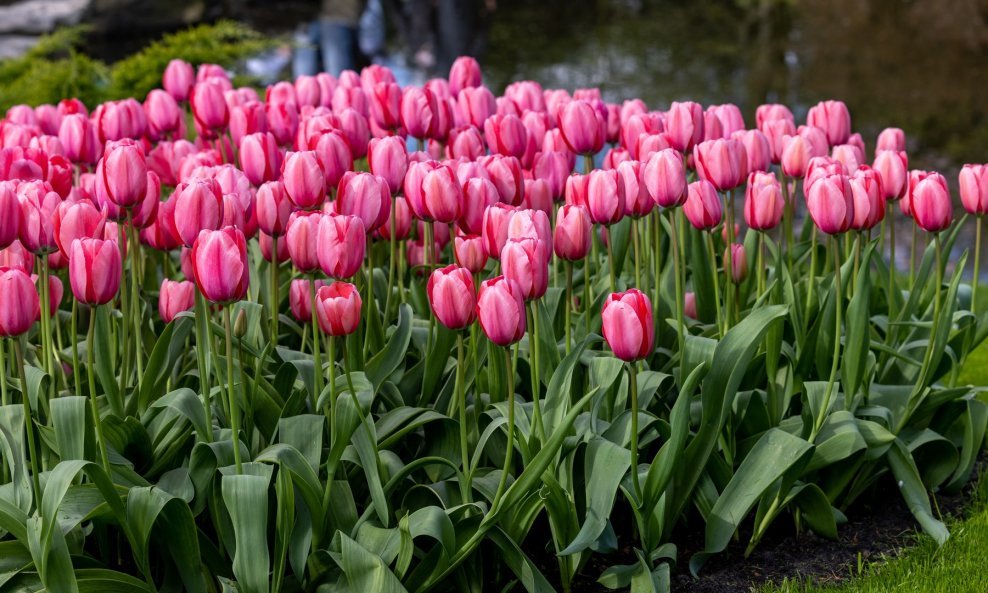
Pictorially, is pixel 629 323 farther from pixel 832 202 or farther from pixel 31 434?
pixel 31 434

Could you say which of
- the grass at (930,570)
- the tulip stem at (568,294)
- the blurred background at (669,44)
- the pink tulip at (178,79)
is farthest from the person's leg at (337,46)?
the grass at (930,570)

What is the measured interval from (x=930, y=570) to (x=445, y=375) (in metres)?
1.23

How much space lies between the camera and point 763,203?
269cm

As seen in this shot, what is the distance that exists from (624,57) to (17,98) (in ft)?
29.8

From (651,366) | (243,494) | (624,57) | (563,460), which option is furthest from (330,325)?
(624,57)

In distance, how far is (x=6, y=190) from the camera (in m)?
2.16

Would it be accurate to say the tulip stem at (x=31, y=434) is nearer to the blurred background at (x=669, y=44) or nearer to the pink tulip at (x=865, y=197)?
the pink tulip at (x=865, y=197)

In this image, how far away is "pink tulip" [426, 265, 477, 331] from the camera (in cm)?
213

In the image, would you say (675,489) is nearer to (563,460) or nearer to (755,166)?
(563,460)

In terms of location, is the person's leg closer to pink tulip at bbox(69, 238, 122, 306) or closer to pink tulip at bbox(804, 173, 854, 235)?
pink tulip at bbox(804, 173, 854, 235)

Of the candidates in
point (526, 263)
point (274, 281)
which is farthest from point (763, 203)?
point (274, 281)

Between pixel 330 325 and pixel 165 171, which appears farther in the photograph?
pixel 165 171

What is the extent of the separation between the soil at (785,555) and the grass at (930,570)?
0.11 ft

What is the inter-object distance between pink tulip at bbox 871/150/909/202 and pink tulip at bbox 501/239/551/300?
119 cm
